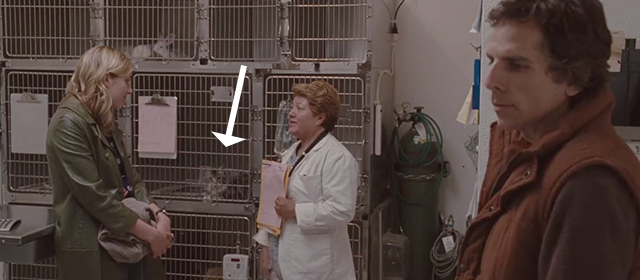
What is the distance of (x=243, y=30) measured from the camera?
3.06 metres

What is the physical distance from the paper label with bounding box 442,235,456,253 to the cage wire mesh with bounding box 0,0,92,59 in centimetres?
224

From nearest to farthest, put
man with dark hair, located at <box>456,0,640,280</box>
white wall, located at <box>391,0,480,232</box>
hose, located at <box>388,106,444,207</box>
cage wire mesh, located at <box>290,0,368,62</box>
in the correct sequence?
man with dark hair, located at <box>456,0,640,280</box> → cage wire mesh, located at <box>290,0,368,62</box> → hose, located at <box>388,106,444,207</box> → white wall, located at <box>391,0,480,232</box>

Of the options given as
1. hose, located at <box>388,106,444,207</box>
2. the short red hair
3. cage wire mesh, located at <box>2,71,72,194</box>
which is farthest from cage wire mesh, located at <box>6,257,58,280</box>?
hose, located at <box>388,106,444,207</box>

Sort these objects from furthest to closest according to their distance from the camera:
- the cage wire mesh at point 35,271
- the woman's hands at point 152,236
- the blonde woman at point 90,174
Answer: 1. the cage wire mesh at point 35,271
2. the woman's hands at point 152,236
3. the blonde woman at point 90,174

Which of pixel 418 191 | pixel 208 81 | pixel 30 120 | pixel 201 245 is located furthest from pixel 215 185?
pixel 418 191

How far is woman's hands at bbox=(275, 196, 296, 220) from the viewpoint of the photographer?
245 cm

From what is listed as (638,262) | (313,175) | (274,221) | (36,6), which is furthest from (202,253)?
(638,262)

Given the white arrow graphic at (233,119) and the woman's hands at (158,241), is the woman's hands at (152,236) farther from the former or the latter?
the white arrow graphic at (233,119)

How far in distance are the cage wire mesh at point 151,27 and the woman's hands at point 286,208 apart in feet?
3.38

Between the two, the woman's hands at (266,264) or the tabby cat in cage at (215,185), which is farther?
the tabby cat in cage at (215,185)

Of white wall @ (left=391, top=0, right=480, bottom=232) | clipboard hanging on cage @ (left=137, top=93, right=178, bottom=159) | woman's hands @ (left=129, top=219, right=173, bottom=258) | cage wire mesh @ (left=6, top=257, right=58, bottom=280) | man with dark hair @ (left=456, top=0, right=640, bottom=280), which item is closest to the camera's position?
man with dark hair @ (left=456, top=0, right=640, bottom=280)

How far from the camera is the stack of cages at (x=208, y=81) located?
2.96 metres

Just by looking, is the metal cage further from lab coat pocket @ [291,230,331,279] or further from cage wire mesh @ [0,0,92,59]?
cage wire mesh @ [0,0,92,59]

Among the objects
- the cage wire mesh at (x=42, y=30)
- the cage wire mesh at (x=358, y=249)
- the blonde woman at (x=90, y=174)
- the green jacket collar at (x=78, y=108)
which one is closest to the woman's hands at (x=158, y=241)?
the blonde woman at (x=90, y=174)
